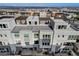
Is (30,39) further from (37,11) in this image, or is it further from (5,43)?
(37,11)

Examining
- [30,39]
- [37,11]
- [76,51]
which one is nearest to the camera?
[76,51]

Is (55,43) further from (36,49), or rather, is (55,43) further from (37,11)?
(37,11)

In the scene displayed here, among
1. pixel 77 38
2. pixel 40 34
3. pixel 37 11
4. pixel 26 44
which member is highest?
pixel 37 11

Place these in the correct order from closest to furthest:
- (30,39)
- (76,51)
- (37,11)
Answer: (76,51) < (30,39) < (37,11)

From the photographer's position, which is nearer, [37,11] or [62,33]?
[62,33]

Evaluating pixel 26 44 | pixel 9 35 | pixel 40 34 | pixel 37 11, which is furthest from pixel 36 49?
pixel 37 11

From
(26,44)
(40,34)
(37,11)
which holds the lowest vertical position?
(26,44)

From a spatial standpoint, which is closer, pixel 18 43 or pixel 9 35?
pixel 9 35

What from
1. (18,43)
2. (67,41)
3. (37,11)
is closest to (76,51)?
(67,41)

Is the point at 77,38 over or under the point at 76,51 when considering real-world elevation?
over
